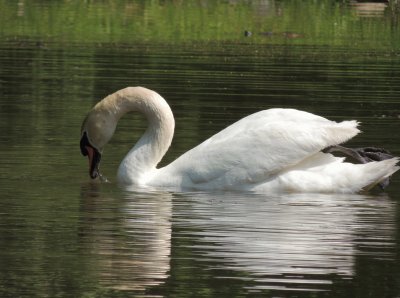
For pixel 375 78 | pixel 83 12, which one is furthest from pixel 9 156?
pixel 83 12

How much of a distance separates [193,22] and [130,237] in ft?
68.4

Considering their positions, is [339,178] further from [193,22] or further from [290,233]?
[193,22]

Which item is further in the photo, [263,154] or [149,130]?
[149,130]

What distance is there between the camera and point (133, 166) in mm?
12297

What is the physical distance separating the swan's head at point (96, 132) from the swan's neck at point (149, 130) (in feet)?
0.34

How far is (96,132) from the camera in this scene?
12664 millimetres

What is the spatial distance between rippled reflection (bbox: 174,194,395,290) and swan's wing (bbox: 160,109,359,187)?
0.27 metres

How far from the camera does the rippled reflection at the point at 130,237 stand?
848 cm

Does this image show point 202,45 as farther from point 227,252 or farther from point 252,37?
point 227,252

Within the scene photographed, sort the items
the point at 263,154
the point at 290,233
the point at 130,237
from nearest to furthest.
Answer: the point at 130,237 < the point at 290,233 < the point at 263,154

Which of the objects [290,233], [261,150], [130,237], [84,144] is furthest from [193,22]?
[130,237]

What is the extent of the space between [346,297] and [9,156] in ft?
19.7

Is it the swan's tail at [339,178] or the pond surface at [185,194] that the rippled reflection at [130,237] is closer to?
the pond surface at [185,194]

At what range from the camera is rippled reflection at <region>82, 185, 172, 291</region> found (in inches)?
334
